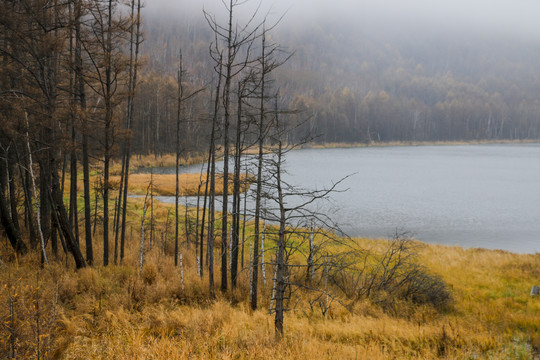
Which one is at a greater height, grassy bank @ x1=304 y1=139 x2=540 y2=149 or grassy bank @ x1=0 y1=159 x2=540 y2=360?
grassy bank @ x1=304 y1=139 x2=540 y2=149

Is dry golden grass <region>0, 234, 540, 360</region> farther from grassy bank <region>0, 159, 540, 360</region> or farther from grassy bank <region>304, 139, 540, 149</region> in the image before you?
grassy bank <region>304, 139, 540, 149</region>

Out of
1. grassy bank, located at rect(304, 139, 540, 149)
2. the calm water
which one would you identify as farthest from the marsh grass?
grassy bank, located at rect(304, 139, 540, 149)

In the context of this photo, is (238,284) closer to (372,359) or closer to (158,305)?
(158,305)

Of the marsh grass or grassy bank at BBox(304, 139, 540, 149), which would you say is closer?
the marsh grass

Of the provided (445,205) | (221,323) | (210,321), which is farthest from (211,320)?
(445,205)

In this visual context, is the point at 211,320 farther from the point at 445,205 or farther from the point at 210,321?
the point at 445,205

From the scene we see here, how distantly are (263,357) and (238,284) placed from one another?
18.2ft

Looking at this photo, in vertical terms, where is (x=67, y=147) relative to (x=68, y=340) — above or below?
above

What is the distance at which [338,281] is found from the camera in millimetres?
12375

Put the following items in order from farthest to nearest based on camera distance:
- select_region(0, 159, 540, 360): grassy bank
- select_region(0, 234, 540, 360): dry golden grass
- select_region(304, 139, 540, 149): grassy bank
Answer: select_region(304, 139, 540, 149): grassy bank
select_region(0, 234, 540, 360): dry golden grass
select_region(0, 159, 540, 360): grassy bank

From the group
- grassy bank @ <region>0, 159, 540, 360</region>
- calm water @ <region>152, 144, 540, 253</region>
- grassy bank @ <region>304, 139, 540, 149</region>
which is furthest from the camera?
grassy bank @ <region>304, 139, 540, 149</region>

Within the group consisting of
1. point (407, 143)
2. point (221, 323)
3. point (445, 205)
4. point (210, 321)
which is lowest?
point (445, 205)

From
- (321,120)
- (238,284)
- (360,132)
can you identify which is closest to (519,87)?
(360,132)

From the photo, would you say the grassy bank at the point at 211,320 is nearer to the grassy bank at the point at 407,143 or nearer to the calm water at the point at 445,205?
the calm water at the point at 445,205
